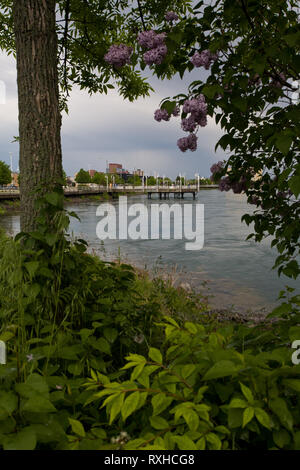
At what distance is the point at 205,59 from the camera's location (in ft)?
8.70

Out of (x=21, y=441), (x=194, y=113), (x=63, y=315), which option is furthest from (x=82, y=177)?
(x=21, y=441)

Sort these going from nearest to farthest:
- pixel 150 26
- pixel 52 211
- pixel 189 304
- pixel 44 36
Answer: pixel 52 211 < pixel 44 36 < pixel 150 26 < pixel 189 304

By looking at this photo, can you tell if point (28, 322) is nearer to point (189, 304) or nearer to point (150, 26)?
point (150, 26)

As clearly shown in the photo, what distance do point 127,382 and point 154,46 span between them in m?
2.43

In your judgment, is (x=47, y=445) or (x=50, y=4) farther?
(x=50, y=4)

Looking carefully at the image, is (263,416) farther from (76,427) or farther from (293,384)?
(76,427)

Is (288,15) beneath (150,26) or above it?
beneath

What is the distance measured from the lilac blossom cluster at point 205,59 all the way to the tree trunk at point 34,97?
58.7 inches

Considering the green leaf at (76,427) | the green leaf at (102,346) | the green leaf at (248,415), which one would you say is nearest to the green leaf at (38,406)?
the green leaf at (76,427)

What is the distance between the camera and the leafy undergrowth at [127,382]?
1301mm

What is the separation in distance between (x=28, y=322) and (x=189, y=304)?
199 inches

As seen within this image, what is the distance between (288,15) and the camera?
277cm

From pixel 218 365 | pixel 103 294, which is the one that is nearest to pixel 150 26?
pixel 103 294
